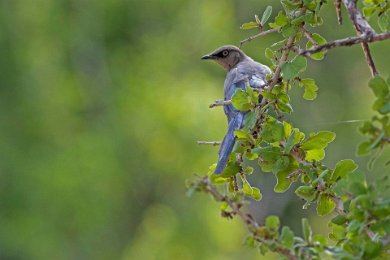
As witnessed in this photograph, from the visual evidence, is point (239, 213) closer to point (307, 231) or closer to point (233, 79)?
point (307, 231)

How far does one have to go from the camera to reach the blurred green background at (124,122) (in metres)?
10.7

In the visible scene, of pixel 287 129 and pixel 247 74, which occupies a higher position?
pixel 287 129

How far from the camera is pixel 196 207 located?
1056 cm

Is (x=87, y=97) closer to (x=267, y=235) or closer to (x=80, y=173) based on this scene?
(x=80, y=173)

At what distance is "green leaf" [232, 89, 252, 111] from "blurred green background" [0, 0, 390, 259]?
7.68 meters

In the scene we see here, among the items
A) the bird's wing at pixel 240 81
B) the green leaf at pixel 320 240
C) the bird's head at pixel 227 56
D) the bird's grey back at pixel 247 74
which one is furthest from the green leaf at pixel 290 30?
the bird's head at pixel 227 56

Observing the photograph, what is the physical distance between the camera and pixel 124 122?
11797 millimetres

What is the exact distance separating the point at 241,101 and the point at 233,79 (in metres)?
2.20

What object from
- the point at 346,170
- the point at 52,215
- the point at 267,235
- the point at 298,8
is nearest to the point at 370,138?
the point at 267,235

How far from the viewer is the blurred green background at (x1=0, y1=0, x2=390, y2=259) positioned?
1074 centimetres

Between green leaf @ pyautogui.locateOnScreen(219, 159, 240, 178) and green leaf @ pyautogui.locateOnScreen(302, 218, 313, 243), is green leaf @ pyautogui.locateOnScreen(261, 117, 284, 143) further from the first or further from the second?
green leaf @ pyautogui.locateOnScreen(302, 218, 313, 243)

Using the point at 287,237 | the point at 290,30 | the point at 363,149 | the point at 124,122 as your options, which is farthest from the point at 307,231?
the point at 124,122

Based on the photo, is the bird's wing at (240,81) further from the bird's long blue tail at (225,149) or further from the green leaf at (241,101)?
the green leaf at (241,101)

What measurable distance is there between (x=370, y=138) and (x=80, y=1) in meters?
11.6
